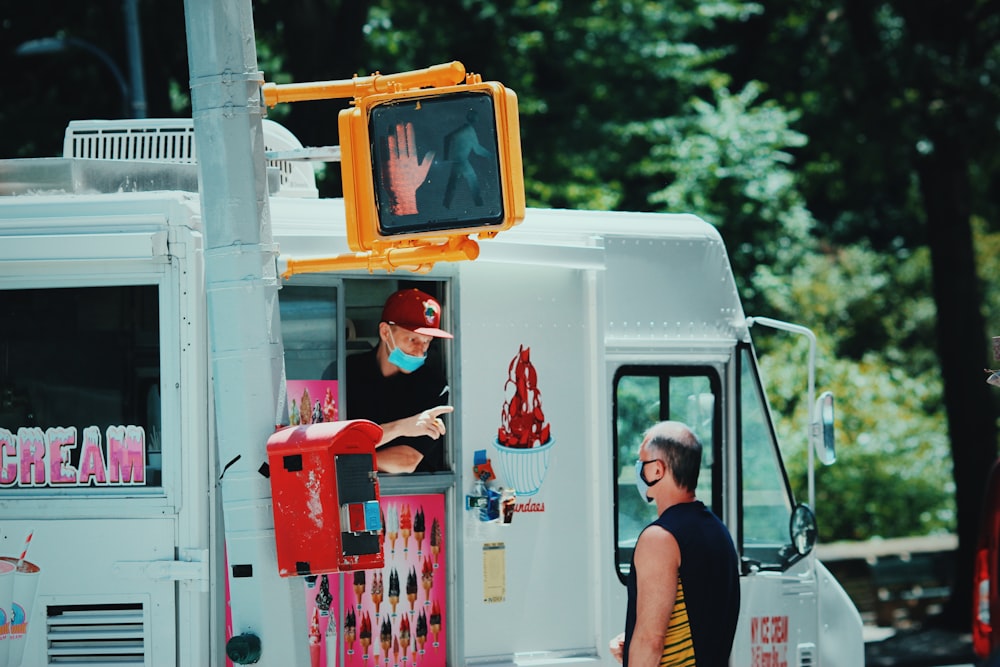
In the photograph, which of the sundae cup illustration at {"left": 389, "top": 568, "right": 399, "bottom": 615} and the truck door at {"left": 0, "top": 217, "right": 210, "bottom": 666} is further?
the sundae cup illustration at {"left": 389, "top": 568, "right": 399, "bottom": 615}

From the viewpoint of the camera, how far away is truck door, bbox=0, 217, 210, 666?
5.03 meters

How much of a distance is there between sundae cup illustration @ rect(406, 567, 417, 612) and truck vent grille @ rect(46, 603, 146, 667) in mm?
1093

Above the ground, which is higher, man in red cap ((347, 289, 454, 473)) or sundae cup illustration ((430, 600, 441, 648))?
man in red cap ((347, 289, 454, 473))

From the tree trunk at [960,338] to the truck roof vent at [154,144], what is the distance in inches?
417

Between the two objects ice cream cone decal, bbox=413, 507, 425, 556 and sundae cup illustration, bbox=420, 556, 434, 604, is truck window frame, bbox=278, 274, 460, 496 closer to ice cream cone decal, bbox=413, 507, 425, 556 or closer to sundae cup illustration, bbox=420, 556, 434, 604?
ice cream cone decal, bbox=413, 507, 425, 556

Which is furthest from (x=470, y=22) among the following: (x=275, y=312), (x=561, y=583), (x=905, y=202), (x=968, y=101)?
(x=905, y=202)

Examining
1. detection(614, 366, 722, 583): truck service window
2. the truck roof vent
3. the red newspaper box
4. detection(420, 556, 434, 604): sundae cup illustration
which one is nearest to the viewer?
Answer: the red newspaper box

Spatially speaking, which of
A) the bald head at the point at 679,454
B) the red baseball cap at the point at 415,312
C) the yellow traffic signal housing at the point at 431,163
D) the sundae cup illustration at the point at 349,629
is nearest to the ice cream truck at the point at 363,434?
the sundae cup illustration at the point at 349,629

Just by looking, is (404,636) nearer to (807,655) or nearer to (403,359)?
(403,359)

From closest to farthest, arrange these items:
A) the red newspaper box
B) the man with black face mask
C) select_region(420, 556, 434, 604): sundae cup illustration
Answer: the red newspaper box → the man with black face mask → select_region(420, 556, 434, 604): sundae cup illustration

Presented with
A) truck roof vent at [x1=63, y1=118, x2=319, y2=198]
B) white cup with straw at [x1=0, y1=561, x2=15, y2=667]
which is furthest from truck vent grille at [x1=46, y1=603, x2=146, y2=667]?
truck roof vent at [x1=63, y1=118, x2=319, y2=198]

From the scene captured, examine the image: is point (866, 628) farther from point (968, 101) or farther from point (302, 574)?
point (302, 574)

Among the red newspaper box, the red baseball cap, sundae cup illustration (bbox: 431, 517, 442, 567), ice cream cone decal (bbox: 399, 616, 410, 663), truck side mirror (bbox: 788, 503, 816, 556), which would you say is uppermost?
the red baseball cap

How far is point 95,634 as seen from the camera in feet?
16.6
